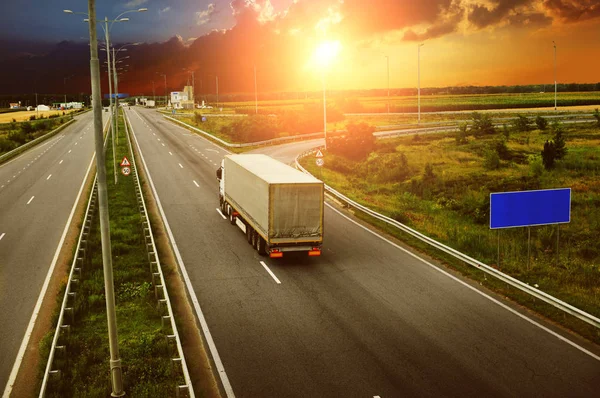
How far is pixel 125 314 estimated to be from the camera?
16.5m

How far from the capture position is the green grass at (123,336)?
12.2 metres

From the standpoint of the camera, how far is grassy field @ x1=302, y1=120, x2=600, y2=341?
67.7ft

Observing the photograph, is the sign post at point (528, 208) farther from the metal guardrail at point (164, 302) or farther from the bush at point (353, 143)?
the bush at point (353, 143)

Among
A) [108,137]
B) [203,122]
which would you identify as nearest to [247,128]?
[108,137]

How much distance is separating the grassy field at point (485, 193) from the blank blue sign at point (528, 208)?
1821 mm

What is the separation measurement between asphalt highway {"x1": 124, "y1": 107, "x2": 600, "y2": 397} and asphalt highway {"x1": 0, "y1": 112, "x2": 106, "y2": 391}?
17.0ft

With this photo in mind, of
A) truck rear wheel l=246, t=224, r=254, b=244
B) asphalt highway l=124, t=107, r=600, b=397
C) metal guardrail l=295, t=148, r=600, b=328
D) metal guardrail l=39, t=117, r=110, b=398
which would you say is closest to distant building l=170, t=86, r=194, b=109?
metal guardrail l=39, t=117, r=110, b=398

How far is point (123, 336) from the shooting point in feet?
49.5

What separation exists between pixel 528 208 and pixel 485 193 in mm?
18720

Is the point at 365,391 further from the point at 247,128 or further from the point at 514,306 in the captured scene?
the point at 247,128

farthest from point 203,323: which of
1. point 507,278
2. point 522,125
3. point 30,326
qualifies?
point 522,125

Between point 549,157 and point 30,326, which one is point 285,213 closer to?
point 30,326

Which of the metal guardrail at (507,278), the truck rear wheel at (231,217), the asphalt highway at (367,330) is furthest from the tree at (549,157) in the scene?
the truck rear wheel at (231,217)

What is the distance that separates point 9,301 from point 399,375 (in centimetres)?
1258
